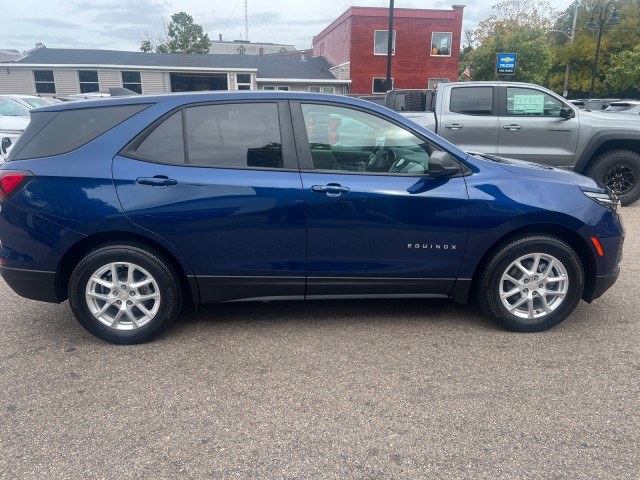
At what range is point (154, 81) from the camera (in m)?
32.5

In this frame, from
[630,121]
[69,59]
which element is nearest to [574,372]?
[630,121]

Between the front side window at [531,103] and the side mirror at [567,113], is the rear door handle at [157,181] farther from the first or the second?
the side mirror at [567,113]


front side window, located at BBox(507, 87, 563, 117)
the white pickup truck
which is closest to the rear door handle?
the white pickup truck

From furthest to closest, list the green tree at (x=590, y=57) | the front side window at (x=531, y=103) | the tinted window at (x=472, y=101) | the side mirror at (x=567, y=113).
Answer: the green tree at (x=590, y=57)
the tinted window at (x=472, y=101)
the front side window at (x=531, y=103)
the side mirror at (x=567, y=113)

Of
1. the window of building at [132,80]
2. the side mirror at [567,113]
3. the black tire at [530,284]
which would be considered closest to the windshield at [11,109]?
the side mirror at [567,113]

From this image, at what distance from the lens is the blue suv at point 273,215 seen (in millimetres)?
3395

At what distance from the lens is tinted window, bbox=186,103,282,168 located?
138 inches

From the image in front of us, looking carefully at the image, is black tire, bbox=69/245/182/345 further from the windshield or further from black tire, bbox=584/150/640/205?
the windshield

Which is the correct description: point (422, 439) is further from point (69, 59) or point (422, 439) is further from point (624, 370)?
point (69, 59)

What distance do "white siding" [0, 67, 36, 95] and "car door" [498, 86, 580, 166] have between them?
31.8m

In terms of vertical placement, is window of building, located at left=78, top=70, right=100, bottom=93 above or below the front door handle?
above

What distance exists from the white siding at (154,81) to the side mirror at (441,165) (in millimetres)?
31687

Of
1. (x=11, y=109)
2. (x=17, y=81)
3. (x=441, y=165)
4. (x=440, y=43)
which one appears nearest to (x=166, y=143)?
(x=441, y=165)

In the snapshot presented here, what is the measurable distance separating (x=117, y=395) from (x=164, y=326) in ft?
2.29
